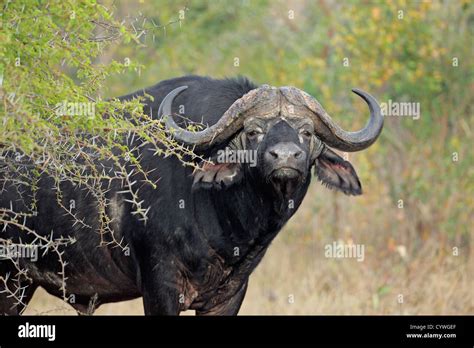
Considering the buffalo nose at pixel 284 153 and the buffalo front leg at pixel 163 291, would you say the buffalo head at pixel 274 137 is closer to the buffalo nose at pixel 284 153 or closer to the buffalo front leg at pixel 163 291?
the buffalo nose at pixel 284 153

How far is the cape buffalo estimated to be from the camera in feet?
24.7

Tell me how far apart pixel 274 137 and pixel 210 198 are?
0.84 metres

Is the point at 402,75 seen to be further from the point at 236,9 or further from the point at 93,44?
the point at 93,44

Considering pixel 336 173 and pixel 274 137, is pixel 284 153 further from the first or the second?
pixel 336 173

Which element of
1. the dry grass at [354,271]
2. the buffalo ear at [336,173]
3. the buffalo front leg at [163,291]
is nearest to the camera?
the buffalo front leg at [163,291]

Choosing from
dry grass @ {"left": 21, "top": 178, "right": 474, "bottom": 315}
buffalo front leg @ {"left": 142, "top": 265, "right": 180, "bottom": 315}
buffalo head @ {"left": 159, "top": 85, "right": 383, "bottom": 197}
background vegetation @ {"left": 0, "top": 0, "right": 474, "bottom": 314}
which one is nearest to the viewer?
buffalo head @ {"left": 159, "top": 85, "right": 383, "bottom": 197}

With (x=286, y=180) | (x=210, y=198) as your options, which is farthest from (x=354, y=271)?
(x=286, y=180)

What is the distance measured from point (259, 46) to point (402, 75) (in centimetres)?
299

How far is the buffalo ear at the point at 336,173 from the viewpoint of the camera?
7988 mm

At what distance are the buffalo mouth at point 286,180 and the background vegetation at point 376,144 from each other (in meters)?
3.46

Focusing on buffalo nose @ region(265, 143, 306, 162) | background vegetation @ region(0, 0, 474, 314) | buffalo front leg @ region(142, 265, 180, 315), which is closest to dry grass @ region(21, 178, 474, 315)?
A: background vegetation @ region(0, 0, 474, 314)

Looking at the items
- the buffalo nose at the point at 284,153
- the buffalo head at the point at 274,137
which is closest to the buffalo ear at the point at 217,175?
the buffalo head at the point at 274,137

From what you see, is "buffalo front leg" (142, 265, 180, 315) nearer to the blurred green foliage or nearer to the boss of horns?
the boss of horns

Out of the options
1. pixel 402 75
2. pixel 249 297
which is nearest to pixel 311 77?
pixel 402 75
